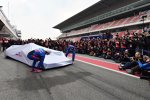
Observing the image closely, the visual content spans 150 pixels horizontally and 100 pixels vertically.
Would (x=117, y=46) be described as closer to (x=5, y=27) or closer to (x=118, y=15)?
(x=118, y=15)

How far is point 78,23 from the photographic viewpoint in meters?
58.4

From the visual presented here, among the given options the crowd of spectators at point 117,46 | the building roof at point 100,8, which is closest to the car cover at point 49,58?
the crowd of spectators at point 117,46

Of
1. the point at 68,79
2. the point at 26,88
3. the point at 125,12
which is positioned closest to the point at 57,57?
the point at 68,79

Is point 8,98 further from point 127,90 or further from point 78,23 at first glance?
point 78,23

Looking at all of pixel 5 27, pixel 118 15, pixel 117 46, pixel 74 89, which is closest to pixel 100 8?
pixel 118 15

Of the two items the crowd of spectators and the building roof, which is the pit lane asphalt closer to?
the crowd of spectators

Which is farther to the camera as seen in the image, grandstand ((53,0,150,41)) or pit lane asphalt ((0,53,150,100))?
grandstand ((53,0,150,41))

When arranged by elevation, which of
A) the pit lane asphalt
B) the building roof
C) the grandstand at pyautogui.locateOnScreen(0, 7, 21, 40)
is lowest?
the pit lane asphalt

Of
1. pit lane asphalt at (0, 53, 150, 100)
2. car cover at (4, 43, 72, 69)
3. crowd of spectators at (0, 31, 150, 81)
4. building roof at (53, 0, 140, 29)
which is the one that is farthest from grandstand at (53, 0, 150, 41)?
pit lane asphalt at (0, 53, 150, 100)

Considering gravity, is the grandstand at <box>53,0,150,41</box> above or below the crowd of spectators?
above

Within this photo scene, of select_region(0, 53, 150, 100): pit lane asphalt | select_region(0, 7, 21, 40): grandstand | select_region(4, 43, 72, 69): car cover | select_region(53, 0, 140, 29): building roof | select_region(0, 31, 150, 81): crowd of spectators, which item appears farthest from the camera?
select_region(53, 0, 140, 29): building roof

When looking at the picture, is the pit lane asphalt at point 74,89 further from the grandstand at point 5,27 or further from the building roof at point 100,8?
the building roof at point 100,8

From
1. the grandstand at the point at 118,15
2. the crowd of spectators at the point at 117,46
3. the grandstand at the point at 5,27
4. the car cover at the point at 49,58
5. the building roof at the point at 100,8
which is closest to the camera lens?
the car cover at the point at 49,58

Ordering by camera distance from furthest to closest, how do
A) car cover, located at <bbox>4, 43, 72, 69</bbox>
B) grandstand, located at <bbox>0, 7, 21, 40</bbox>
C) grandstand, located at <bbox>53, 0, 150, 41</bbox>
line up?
1. grandstand, located at <bbox>0, 7, 21, 40</bbox>
2. grandstand, located at <bbox>53, 0, 150, 41</bbox>
3. car cover, located at <bbox>4, 43, 72, 69</bbox>
